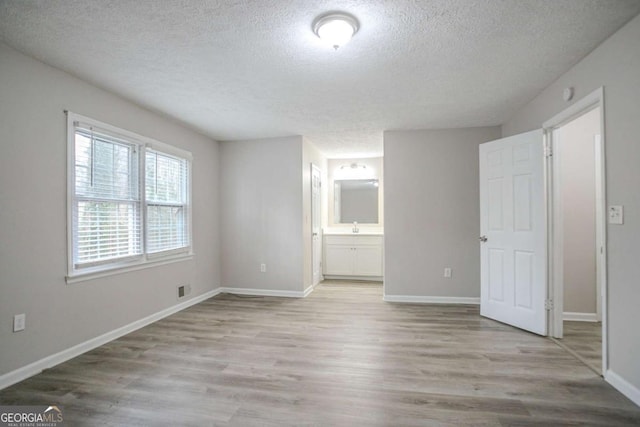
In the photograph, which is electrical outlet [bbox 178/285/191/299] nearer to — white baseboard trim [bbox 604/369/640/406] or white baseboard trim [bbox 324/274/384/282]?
white baseboard trim [bbox 324/274/384/282]

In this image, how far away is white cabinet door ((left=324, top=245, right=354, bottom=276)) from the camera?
5.93m

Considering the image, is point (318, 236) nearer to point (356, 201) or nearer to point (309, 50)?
point (356, 201)

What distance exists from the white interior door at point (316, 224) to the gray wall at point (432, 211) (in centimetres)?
137

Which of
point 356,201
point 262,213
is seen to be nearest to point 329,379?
point 262,213

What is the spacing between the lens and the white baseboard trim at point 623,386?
192 centimetres

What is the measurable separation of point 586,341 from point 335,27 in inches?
142

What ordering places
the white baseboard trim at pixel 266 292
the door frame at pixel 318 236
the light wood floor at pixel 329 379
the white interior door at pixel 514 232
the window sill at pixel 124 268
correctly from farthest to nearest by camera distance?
1. the door frame at pixel 318 236
2. the white baseboard trim at pixel 266 292
3. the white interior door at pixel 514 232
4. the window sill at pixel 124 268
5. the light wood floor at pixel 329 379

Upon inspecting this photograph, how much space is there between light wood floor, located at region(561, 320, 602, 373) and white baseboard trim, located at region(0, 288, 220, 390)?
4.24m

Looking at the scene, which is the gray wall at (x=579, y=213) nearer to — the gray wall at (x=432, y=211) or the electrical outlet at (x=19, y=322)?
the gray wall at (x=432, y=211)

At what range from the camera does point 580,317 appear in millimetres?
3479

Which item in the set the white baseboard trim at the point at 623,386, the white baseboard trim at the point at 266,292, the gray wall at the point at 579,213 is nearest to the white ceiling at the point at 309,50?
the gray wall at the point at 579,213

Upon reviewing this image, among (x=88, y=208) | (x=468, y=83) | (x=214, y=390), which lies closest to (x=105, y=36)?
(x=88, y=208)

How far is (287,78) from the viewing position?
8.97ft

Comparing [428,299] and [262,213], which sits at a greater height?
[262,213]
